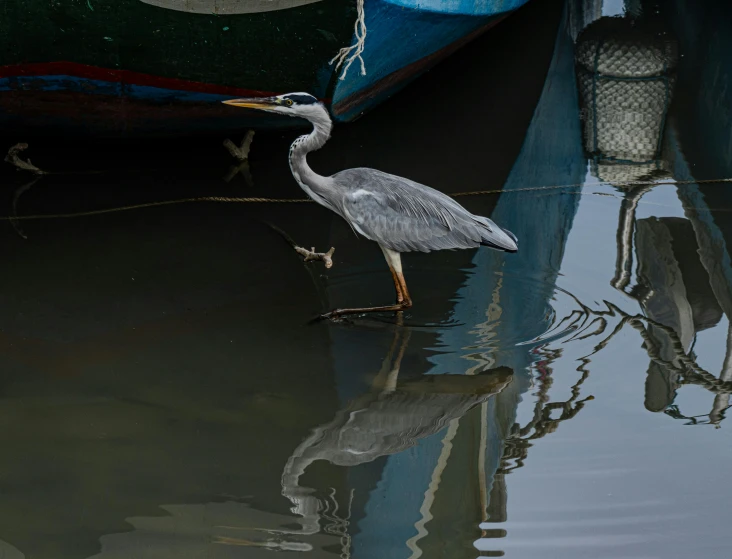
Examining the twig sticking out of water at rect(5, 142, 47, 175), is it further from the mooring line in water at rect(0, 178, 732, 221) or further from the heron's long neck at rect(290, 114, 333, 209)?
the heron's long neck at rect(290, 114, 333, 209)

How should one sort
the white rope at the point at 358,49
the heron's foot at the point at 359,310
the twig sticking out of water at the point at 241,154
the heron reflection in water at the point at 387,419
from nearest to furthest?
the heron reflection in water at the point at 387,419 → the heron's foot at the point at 359,310 → the white rope at the point at 358,49 → the twig sticking out of water at the point at 241,154

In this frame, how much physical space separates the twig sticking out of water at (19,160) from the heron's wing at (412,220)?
2.78 m

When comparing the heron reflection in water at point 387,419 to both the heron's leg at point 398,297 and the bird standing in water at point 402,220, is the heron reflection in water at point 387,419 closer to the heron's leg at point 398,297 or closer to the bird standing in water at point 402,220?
the heron's leg at point 398,297

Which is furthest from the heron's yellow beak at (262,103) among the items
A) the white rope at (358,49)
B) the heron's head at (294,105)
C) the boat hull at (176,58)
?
the boat hull at (176,58)

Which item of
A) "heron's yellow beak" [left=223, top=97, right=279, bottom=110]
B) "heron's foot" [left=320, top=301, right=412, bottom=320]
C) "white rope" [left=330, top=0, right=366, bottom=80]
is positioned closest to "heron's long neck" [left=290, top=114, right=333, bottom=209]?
"heron's yellow beak" [left=223, top=97, right=279, bottom=110]

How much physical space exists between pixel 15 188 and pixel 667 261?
4442 mm

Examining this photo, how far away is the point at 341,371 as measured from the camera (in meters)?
4.60

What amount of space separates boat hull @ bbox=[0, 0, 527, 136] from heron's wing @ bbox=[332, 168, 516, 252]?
1.63 metres

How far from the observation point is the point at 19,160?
668 centimetres

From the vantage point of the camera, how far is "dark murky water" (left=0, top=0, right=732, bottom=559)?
3.49 m

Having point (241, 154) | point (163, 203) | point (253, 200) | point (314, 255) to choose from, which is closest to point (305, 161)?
point (314, 255)

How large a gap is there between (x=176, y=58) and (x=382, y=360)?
2770mm

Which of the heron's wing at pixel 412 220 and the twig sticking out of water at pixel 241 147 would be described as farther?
the twig sticking out of water at pixel 241 147

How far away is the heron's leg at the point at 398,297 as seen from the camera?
5027 millimetres
